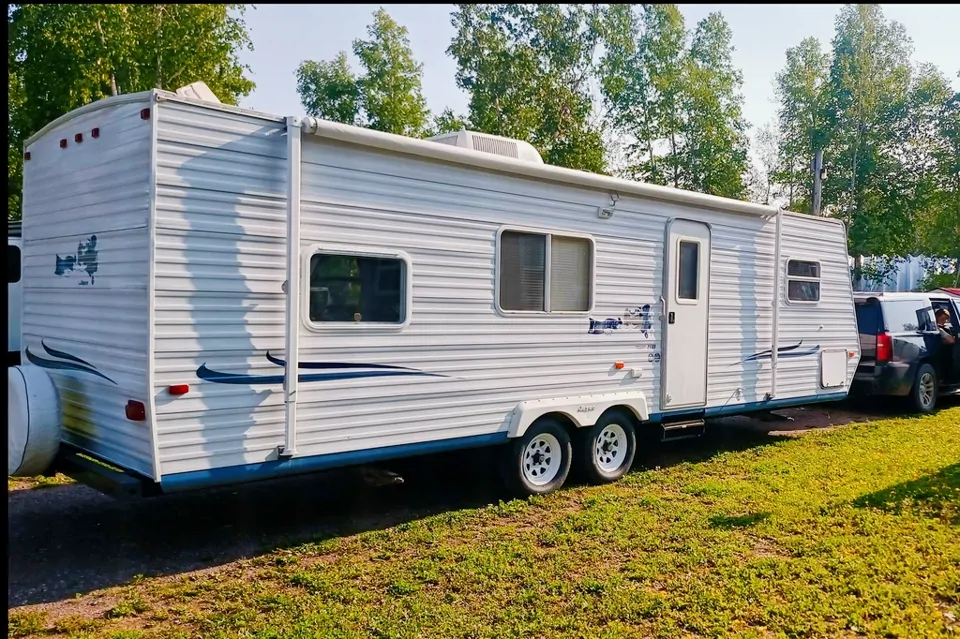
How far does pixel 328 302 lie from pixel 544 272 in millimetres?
2104

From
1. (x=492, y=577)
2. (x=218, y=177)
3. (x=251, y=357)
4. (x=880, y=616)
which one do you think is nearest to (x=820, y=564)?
(x=880, y=616)

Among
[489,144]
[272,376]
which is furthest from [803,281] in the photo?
[272,376]

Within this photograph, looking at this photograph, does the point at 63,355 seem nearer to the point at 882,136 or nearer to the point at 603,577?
the point at 603,577

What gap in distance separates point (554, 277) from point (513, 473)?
1.73 m

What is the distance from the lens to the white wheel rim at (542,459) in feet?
21.7

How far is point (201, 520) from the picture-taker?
602cm

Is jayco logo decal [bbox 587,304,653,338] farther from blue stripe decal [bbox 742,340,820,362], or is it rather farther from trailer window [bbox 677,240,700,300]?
blue stripe decal [bbox 742,340,820,362]

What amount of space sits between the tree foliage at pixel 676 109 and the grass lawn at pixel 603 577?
21663 mm

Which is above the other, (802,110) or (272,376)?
(802,110)

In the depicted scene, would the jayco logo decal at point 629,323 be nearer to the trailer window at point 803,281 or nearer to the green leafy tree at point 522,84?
the trailer window at point 803,281

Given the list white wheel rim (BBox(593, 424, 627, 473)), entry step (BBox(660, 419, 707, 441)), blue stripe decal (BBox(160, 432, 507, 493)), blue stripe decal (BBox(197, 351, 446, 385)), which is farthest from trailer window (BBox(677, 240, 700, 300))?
blue stripe decal (BBox(197, 351, 446, 385))

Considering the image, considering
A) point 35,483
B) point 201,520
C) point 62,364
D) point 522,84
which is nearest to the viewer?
point 62,364

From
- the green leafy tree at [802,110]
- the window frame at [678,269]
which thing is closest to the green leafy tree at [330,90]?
the green leafy tree at [802,110]

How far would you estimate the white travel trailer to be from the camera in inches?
182
